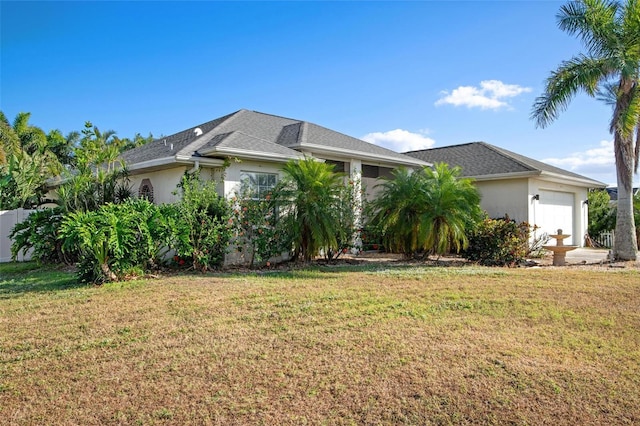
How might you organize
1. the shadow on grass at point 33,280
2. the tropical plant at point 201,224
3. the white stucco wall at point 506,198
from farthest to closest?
the white stucco wall at point 506,198 < the tropical plant at point 201,224 < the shadow on grass at point 33,280

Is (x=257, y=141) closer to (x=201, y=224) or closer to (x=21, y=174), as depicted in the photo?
(x=201, y=224)

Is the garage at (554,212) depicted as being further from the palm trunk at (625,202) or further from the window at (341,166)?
the window at (341,166)

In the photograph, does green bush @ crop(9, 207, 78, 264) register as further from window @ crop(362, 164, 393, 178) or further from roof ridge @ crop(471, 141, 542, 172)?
roof ridge @ crop(471, 141, 542, 172)

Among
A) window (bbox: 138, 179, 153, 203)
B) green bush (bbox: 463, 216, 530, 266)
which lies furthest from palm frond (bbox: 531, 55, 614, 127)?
window (bbox: 138, 179, 153, 203)

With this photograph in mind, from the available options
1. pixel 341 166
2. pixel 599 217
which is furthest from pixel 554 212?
pixel 341 166

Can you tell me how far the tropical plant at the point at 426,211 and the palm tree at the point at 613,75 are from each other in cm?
411

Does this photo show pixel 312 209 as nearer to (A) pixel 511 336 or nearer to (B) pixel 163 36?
(A) pixel 511 336

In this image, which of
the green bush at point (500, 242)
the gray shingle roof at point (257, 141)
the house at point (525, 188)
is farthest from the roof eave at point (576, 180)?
the gray shingle roof at point (257, 141)

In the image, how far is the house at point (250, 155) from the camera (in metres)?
11.7

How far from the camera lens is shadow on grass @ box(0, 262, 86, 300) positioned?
27.6 ft

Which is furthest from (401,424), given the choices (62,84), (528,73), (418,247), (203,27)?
(62,84)

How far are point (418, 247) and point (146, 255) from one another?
752 cm

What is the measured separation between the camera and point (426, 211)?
1251cm

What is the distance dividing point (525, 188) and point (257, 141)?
1053cm
